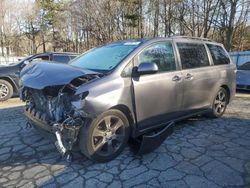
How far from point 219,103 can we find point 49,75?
152 inches

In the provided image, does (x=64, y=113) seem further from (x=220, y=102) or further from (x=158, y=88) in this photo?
(x=220, y=102)

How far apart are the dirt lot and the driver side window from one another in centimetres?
124

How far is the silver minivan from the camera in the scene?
3.45m

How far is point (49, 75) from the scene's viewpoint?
11.6ft

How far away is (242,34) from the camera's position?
26.2 meters

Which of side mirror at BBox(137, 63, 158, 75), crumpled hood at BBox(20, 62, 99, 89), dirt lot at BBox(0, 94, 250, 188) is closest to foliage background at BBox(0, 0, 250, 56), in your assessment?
dirt lot at BBox(0, 94, 250, 188)

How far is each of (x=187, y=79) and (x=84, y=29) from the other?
25.6 meters

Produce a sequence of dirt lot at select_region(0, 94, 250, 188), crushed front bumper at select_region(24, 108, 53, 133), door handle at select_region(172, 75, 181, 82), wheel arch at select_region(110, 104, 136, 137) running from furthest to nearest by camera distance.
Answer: door handle at select_region(172, 75, 181, 82) → wheel arch at select_region(110, 104, 136, 137) → crushed front bumper at select_region(24, 108, 53, 133) → dirt lot at select_region(0, 94, 250, 188)

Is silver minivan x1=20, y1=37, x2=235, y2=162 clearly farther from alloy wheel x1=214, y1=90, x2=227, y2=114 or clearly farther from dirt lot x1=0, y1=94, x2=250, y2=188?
alloy wheel x1=214, y1=90, x2=227, y2=114

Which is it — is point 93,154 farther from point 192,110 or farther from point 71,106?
point 192,110

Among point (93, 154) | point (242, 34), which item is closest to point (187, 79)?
point (93, 154)

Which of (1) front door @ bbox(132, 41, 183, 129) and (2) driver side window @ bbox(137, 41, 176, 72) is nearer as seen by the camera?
(1) front door @ bbox(132, 41, 183, 129)

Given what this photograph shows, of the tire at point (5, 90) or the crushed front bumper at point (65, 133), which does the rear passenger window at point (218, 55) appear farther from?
the tire at point (5, 90)

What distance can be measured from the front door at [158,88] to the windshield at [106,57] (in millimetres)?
260
